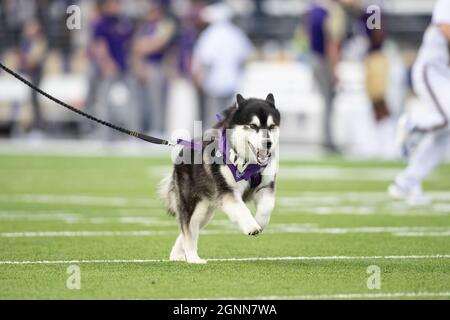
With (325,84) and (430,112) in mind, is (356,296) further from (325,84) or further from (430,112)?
(325,84)

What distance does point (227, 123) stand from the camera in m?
8.69

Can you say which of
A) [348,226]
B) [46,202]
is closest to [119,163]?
[46,202]

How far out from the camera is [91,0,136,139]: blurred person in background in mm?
25203

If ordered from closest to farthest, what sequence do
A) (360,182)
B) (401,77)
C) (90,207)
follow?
(90,207)
(360,182)
(401,77)

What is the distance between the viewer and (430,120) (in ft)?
44.4

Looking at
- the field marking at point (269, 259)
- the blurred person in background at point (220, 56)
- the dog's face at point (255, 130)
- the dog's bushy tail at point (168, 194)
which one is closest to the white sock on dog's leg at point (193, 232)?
the field marking at point (269, 259)

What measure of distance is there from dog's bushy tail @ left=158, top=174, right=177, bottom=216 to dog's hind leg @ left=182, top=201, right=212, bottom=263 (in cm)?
43

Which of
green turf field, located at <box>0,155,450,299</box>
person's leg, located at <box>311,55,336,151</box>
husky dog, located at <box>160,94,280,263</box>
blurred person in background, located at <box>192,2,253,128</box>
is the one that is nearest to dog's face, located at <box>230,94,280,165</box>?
husky dog, located at <box>160,94,280,263</box>

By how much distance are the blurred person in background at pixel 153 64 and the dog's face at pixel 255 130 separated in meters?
17.3

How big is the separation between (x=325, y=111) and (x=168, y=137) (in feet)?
16.7

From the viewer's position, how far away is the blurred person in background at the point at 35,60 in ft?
88.6

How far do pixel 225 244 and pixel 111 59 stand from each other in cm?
1546

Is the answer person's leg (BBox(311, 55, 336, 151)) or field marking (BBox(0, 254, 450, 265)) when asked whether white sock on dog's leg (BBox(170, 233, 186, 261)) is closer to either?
field marking (BBox(0, 254, 450, 265))
